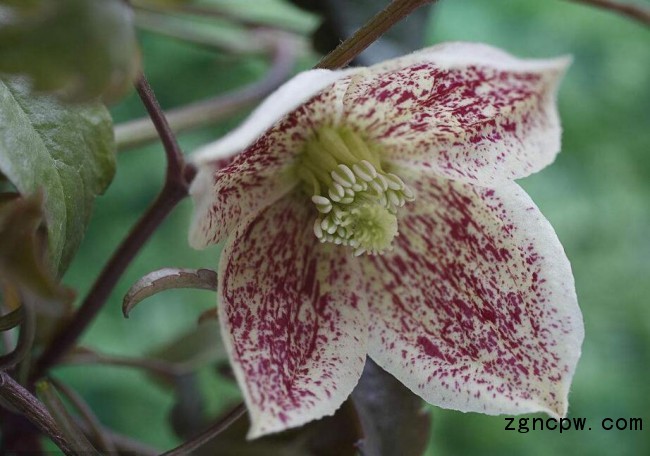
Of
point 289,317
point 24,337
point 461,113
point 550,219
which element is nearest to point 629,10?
point 461,113

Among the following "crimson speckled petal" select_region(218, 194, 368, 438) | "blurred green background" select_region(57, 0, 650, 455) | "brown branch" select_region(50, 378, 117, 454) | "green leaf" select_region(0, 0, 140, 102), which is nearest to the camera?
"green leaf" select_region(0, 0, 140, 102)

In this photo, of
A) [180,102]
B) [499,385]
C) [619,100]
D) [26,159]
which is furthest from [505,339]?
[619,100]

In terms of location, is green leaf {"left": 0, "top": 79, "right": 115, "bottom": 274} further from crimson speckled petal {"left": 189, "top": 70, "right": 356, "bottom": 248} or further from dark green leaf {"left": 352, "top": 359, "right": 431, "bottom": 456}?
dark green leaf {"left": 352, "top": 359, "right": 431, "bottom": 456}

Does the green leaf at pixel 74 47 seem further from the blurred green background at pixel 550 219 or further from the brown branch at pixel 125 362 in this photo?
the blurred green background at pixel 550 219

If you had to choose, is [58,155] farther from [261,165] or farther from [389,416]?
[389,416]

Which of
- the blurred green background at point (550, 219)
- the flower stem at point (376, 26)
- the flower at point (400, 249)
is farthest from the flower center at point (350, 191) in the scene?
the blurred green background at point (550, 219)

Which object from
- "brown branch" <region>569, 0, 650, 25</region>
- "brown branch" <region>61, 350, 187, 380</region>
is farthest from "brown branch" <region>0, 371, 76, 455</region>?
"brown branch" <region>569, 0, 650, 25</region>
